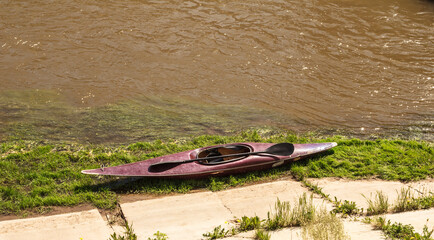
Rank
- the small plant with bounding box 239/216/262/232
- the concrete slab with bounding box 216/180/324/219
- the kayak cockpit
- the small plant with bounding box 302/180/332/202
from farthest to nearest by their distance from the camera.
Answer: the kayak cockpit
the small plant with bounding box 302/180/332/202
the concrete slab with bounding box 216/180/324/219
the small plant with bounding box 239/216/262/232

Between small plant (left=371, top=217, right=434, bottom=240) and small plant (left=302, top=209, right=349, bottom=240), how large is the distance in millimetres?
555

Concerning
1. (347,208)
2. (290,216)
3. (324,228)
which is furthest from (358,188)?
(324,228)

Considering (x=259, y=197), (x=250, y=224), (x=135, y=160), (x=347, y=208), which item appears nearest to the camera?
(x=250, y=224)

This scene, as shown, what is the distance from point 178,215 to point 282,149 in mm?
2386

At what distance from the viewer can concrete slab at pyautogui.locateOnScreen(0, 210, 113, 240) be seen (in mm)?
6383

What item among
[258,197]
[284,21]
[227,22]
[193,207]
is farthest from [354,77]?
[193,207]

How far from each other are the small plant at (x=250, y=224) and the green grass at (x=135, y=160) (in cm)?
132

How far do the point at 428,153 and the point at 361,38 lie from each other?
6.05 m

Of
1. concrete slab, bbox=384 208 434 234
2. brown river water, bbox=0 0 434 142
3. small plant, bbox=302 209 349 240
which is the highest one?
brown river water, bbox=0 0 434 142

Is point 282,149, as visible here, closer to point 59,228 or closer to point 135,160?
point 135,160

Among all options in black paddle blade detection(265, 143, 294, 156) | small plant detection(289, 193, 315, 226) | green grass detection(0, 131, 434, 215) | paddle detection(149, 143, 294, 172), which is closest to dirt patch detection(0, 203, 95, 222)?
green grass detection(0, 131, 434, 215)

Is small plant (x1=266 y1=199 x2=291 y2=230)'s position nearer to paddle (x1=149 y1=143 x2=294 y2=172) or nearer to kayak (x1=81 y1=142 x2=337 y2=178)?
kayak (x1=81 y1=142 x2=337 y2=178)

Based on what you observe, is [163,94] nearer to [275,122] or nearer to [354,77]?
[275,122]

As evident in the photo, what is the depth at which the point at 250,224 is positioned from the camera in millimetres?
6500
